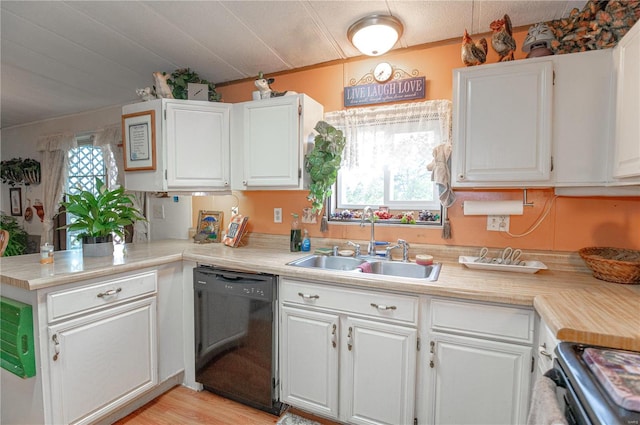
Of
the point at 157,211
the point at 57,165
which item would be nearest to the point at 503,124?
the point at 157,211

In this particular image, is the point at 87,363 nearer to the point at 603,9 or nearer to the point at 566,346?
the point at 566,346

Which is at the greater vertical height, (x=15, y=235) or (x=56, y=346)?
(x=15, y=235)

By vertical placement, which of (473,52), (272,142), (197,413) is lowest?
(197,413)

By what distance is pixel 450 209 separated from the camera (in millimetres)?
2004

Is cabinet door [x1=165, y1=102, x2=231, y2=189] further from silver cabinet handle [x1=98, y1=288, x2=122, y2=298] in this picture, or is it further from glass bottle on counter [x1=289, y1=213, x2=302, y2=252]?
silver cabinet handle [x1=98, y1=288, x2=122, y2=298]

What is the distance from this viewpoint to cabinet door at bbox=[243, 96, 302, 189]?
82.7 inches

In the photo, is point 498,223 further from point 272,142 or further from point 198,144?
point 198,144

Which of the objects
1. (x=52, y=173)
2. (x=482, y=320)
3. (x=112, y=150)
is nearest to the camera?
(x=482, y=320)

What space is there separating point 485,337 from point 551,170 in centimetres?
89

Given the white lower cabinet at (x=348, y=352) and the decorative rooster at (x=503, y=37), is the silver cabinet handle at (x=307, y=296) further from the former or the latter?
the decorative rooster at (x=503, y=37)

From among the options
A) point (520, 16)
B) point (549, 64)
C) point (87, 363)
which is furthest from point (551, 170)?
point (87, 363)

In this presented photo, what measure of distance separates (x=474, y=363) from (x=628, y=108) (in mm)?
1278

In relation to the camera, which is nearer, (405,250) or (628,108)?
(628,108)

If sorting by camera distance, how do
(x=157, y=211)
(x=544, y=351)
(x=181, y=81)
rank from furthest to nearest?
(x=157, y=211), (x=181, y=81), (x=544, y=351)
